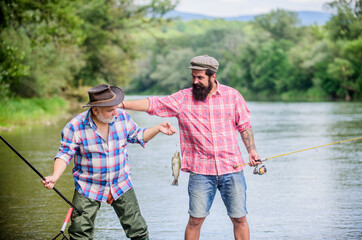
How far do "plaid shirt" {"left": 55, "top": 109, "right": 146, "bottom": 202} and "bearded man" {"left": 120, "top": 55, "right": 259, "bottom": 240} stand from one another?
62 cm

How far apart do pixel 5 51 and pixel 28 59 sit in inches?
302

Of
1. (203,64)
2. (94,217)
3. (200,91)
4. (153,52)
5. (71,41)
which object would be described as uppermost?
(203,64)

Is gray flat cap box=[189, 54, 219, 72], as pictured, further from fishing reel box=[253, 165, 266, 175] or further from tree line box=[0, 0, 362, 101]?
tree line box=[0, 0, 362, 101]

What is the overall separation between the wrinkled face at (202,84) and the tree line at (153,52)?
1475 centimetres

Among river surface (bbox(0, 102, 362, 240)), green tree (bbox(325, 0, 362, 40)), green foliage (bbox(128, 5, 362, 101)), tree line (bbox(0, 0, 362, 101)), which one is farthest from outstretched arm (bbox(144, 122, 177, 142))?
green tree (bbox(325, 0, 362, 40))

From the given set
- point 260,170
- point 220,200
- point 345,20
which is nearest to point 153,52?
point 345,20

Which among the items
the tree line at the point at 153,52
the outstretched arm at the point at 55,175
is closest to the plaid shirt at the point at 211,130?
the outstretched arm at the point at 55,175

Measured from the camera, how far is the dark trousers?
502 cm

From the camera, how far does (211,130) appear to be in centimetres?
534

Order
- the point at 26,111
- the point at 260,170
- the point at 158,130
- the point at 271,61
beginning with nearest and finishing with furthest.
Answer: the point at 158,130 → the point at 260,170 → the point at 26,111 → the point at 271,61

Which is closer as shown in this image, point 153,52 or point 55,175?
point 55,175

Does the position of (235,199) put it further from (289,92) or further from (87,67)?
(289,92)

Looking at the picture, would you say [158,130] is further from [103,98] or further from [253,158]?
[253,158]

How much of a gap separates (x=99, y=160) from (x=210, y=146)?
100 centimetres
